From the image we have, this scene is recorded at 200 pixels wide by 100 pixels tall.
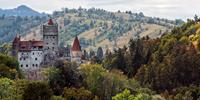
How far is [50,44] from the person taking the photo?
124 metres

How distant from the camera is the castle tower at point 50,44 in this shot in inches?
4796

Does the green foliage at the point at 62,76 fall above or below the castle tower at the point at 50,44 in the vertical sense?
below

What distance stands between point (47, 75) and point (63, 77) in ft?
10.4

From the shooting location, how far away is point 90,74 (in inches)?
4274

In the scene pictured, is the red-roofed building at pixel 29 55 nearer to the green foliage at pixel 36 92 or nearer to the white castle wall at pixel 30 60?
the white castle wall at pixel 30 60

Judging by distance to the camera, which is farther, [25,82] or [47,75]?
[47,75]

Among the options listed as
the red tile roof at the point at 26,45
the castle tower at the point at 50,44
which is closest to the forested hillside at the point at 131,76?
the castle tower at the point at 50,44

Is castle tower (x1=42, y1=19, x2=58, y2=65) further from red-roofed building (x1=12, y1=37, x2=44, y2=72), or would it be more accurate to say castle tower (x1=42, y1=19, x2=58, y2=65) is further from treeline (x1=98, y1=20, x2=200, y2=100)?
treeline (x1=98, y1=20, x2=200, y2=100)

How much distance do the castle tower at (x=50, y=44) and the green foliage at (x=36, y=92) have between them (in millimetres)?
34586

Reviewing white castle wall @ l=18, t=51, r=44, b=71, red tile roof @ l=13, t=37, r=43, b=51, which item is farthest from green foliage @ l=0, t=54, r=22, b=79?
red tile roof @ l=13, t=37, r=43, b=51

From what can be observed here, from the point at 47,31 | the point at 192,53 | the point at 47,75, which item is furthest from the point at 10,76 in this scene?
the point at 192,53

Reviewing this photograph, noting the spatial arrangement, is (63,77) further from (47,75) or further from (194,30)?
(194,30)

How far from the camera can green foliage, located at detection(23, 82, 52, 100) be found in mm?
83738

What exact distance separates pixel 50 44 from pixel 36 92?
40846mm
